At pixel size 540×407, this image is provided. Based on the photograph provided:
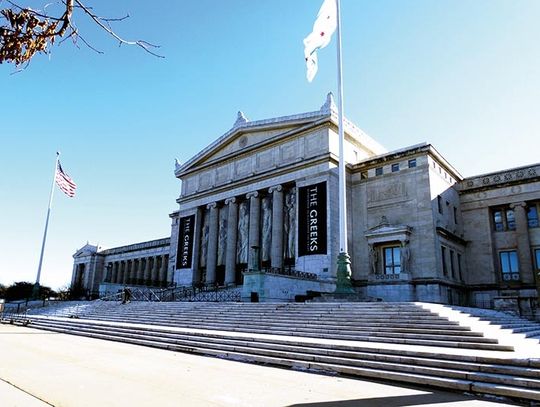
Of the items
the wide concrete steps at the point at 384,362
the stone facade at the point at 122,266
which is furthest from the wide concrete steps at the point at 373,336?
the stone facade at the point at 122,266

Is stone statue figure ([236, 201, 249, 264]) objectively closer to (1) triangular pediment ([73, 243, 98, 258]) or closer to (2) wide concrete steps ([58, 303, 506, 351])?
(2) wide concrete steps ([58, 303, 506, 351])

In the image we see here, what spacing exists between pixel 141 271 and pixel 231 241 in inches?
1178

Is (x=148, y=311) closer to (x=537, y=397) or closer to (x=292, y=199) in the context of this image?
(x=292, y=199)

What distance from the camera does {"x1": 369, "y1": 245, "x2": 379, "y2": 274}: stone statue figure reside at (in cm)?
3256

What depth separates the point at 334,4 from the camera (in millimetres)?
22438

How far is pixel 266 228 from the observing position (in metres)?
39.7

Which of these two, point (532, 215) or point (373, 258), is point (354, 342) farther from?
point (532, 215)

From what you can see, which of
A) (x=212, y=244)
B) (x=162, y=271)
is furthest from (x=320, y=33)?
(x=162, y=271)

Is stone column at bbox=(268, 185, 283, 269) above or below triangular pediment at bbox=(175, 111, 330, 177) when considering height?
below

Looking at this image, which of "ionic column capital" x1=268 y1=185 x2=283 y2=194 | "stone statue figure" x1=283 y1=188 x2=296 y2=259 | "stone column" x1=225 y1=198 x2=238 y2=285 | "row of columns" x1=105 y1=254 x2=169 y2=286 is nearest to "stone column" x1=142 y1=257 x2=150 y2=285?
"row of columns" x1=105 y1=254 x2=169 y2=286

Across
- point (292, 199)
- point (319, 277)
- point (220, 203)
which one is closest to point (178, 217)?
point (220, 203)

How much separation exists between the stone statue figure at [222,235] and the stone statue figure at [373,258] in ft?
53.9

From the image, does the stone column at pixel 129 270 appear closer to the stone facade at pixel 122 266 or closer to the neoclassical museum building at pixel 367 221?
the stone facade at pixel 122 266

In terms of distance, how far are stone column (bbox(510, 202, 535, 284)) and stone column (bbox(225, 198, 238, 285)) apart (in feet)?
81.9
